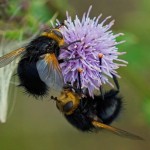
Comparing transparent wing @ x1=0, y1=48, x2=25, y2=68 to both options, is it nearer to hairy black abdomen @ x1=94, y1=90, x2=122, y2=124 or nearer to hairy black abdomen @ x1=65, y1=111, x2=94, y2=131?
hairy black abdomen @ x1=65, y1=111, x2=94, y2=131

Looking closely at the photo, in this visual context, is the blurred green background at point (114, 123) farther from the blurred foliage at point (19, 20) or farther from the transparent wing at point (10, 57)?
the transparent wing at point (10, 57)

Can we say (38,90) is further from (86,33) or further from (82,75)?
(86,33)

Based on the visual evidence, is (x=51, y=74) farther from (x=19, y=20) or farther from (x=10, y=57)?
(x=19, y=20)

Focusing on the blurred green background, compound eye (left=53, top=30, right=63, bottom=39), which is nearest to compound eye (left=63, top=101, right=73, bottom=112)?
compound eye (left=53, top=30, right=63, bottom=39)

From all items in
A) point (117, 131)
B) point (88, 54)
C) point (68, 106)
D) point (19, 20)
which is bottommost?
point (117, 131)

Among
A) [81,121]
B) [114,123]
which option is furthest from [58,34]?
[114,123]
